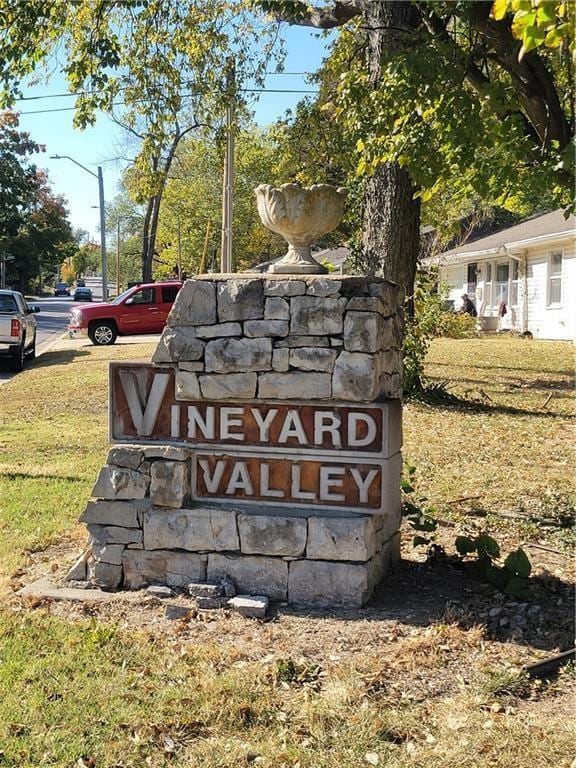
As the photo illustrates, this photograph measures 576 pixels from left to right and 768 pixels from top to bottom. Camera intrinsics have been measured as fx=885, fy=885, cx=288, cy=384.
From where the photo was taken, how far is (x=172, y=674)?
4.09 metres

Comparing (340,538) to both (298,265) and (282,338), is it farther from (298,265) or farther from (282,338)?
(298,265)

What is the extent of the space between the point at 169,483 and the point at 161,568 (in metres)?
0.52

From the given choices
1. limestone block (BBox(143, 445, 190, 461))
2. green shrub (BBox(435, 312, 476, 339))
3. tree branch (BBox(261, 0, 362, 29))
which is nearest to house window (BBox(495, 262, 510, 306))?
green shrub (BBox(435, 312, 476, 339))

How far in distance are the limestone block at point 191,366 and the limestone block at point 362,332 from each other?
0.88 m

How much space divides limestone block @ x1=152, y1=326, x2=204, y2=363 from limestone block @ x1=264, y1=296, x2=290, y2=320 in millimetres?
449

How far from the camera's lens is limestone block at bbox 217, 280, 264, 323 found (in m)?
5.06

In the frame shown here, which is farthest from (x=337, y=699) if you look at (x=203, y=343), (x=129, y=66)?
(x=129, y=66)

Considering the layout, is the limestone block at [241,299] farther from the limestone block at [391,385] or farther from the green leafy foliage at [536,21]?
the green leafy foliage at [536,21]

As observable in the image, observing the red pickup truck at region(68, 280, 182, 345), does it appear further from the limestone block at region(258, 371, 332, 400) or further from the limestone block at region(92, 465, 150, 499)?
the limestone block at region(258, 371, 332, 400)

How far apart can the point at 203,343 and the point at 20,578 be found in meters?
1.90

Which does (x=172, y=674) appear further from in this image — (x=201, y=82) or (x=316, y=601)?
(x=201, y=82)

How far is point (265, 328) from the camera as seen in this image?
507 cm

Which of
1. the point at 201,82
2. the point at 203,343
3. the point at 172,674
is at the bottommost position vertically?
the point at 172,674

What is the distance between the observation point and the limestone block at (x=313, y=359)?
4.99 m
